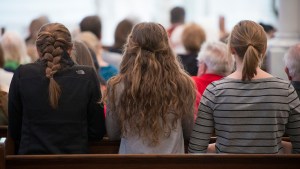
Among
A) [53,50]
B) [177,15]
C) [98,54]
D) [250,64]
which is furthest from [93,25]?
[250,64]

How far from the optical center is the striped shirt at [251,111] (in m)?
4.00

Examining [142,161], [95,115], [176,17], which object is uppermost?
[95,115]

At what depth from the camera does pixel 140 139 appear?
4.04 metres

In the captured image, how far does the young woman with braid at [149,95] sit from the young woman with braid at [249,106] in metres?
0.13

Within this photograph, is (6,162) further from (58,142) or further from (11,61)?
(11,61)

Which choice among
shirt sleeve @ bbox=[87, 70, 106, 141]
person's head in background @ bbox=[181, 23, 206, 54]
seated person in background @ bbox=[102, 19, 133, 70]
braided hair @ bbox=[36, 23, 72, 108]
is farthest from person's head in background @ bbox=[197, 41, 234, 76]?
seated person in background @ bbox=[102, 19, 133, 70]

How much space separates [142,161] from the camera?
3.71 metres

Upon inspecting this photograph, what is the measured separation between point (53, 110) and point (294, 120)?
50.9 inches

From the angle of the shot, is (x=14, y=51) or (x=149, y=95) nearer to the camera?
(x=149, y=95)

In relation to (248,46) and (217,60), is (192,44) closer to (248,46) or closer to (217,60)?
(217,60)

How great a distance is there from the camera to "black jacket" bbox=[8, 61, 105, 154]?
13.3 ft

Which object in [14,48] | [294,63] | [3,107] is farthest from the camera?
[14,48]

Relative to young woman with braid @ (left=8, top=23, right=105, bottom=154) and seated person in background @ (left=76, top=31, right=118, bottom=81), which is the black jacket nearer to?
young woman with braid @ (left=8, top=23, right=105, bottom=154)

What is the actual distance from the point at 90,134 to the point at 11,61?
2917 millimetres
